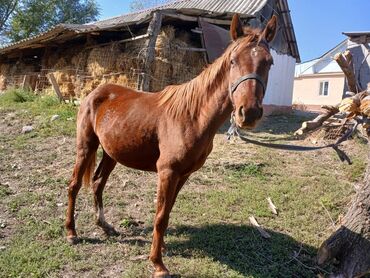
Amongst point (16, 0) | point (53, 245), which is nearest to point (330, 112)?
point (53, 245)

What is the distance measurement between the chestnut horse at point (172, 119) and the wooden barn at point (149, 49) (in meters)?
5.58

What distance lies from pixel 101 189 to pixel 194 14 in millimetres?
7272

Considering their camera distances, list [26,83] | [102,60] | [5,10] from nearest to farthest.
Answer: [102,60] → [26,83] → [5,10]

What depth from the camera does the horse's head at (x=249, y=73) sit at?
103 inches

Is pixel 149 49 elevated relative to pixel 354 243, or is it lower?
elevated

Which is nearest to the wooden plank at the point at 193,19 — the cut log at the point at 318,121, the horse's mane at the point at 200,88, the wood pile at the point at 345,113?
the horse's mane at the point at 200,88

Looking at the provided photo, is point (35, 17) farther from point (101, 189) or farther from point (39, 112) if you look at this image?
point (101, 189)

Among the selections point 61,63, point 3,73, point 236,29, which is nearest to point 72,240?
point 236,29

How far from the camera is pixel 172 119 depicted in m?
3.34

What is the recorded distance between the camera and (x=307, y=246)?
13.1ft

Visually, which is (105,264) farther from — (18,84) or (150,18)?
(18,84)

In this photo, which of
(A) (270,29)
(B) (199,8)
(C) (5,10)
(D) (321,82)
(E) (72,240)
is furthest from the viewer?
(C) (5,10)

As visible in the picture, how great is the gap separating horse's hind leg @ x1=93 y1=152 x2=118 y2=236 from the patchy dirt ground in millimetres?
124

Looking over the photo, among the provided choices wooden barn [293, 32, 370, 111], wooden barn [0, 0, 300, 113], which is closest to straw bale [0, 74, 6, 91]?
wooden barn [0, 0, 300, 113]
